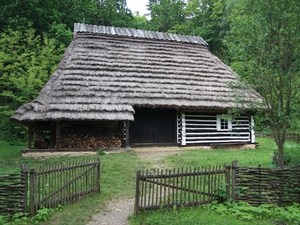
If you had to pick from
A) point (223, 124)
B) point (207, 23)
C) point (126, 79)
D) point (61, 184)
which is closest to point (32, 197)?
point (61, 184)

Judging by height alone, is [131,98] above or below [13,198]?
above

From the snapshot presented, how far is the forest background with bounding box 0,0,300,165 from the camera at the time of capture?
7605 millimetres

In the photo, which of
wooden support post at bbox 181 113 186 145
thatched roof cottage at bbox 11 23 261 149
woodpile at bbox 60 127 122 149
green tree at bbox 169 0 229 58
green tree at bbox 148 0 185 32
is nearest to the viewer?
thatched roof cottage at bbox 11 23 261 149

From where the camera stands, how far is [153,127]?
51.1 ft

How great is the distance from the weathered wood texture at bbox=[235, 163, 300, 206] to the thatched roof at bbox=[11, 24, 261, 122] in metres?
4.87

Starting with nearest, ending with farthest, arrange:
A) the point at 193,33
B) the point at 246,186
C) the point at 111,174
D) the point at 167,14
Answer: the point at 246,186 → the point at 111,174 → the point at 193,33 → the point at 167,14

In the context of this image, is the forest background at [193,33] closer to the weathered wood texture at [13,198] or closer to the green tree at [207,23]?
the green tree at [207,23]

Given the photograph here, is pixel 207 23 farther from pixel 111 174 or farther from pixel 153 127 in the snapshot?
pixel 111 174

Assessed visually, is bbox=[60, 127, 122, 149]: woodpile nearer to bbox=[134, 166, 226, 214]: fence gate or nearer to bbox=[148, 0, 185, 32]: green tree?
bbox=[134, 166, 226, 214]: fence gate

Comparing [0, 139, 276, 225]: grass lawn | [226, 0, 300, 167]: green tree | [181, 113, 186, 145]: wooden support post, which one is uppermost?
[226, 0, 300, 167]: green tree

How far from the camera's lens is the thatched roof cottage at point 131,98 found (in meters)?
13.0

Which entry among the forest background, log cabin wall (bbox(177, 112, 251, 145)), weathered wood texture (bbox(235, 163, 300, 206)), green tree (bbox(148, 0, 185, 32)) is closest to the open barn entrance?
log cabin wall (bbox(177, 112, 251, 145))

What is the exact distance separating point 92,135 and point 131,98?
2745 mm

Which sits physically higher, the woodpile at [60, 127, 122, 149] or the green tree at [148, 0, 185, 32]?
the green tree at [148, 0, 185, 32]
